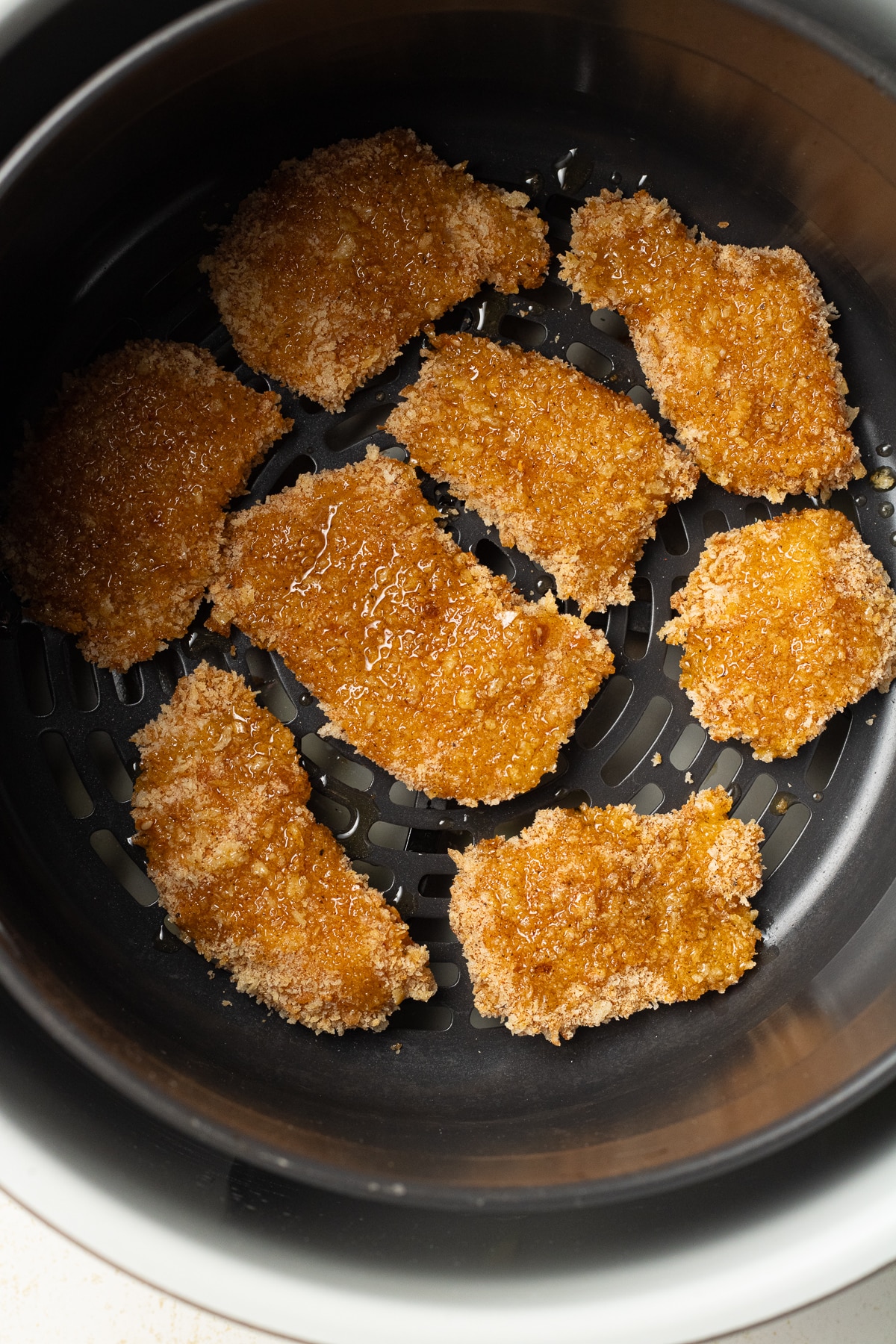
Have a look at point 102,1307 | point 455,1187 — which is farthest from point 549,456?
point 102,1307

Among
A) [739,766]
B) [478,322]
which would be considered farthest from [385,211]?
[739,766]

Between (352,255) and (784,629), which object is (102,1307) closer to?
(784,629)

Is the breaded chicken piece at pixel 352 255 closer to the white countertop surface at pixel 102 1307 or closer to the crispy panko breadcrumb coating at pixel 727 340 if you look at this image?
the crispy panko breadcrumb coating at pixel 727 340

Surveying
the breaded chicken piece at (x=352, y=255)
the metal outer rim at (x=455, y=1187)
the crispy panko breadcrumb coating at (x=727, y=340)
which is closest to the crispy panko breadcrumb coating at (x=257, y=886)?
the metal outer rim at (x=455, y=1187)

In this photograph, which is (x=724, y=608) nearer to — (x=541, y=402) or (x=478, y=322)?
(x=541, y=402)

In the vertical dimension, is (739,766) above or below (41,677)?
above

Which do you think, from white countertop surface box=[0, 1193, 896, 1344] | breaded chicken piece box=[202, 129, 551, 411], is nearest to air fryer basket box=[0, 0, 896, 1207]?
breaded chicken piece box=[202, 129, 551, 411]
